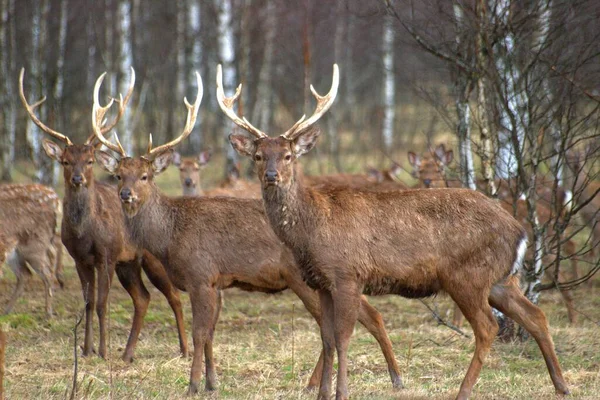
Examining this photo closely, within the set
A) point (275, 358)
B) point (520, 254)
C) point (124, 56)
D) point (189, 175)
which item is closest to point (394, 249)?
point (520, 254)

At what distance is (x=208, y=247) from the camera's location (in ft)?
24.1

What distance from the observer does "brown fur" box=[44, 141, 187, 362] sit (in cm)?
847

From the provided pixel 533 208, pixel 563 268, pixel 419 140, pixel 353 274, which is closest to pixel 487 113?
pixel 533 208

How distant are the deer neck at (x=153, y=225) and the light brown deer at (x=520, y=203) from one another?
7.79 feet

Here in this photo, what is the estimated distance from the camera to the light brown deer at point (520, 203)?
8.27 m

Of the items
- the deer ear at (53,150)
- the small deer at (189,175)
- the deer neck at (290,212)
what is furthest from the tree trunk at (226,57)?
the deer neck at (290,212)

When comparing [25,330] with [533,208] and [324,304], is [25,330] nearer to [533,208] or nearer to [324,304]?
[324,304]

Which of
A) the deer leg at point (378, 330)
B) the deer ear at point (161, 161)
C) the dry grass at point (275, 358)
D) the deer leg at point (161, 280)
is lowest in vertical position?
the dry grass at point (275, 358)

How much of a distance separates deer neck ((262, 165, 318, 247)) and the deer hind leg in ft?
4.61

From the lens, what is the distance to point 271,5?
19.7m

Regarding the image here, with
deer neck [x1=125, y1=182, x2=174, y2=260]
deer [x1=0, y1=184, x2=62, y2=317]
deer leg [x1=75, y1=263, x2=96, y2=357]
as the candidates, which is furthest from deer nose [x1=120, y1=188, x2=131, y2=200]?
deer [x1=0, y1=184, x2=62, y2=317]

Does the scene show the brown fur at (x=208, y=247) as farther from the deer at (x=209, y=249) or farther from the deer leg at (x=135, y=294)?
the deer leg at (x=135, y=294)

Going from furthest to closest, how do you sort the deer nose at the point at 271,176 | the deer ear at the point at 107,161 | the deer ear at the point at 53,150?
the deer ear at the point at 53,150
the deer ear at the point at 107,161
the deer nose at the point at 271,176

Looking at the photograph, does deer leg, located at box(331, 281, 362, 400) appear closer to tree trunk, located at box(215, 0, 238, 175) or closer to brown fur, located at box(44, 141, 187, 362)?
brown fur, located at box(44, 141, 187, 362)
